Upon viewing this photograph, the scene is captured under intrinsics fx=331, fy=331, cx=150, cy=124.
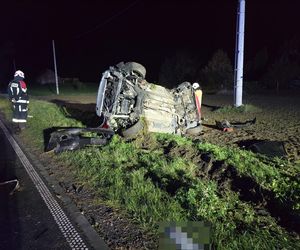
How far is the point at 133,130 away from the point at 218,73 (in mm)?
23551

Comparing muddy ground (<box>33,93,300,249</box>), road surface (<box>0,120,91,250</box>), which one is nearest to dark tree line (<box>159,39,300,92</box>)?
muddy ground (<box>33,93,300,249</box>)

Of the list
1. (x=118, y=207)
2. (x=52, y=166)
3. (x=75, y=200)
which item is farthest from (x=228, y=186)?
(x=52, y=166)

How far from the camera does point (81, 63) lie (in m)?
57.6

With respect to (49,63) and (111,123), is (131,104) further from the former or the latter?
(49,63)

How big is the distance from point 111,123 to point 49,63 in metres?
54.9

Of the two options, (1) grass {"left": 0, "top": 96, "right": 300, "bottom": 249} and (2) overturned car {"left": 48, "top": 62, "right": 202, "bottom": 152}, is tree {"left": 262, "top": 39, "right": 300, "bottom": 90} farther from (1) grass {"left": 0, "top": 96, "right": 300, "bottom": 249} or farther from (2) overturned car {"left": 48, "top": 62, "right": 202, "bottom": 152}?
(1) grass {"left": 0, "top": 96, "right": 300, "bottom": 249}

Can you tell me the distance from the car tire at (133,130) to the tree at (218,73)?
874 inches

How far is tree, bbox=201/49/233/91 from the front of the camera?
29837 mm

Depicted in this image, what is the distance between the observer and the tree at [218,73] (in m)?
29.8

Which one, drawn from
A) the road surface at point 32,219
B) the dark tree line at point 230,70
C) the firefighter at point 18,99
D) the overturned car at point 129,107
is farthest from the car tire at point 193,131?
the dark tree line at point 230,70

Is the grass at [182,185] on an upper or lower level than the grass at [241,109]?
lower

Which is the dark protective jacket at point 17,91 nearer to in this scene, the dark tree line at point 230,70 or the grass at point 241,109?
the grass at point 241,109

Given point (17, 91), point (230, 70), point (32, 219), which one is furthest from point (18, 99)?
point (230, 70)

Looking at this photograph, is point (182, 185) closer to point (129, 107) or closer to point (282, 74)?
point (129, 107)
